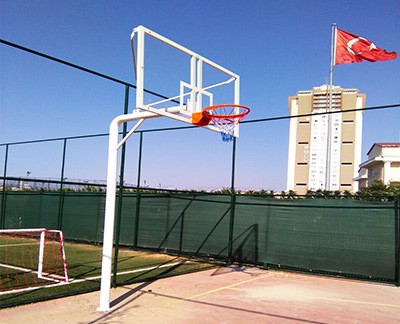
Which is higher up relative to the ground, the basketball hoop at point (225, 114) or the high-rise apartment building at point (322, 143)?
the high-rise apartment building at point (322, 143)

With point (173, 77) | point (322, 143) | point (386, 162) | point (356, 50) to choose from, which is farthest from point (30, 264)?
point (322, 143)

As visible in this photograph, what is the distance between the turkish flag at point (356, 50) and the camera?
40.5 ft

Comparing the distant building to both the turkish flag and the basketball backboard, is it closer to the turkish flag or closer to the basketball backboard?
the turkish flag

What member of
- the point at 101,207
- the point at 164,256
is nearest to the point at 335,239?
the point at 164,256

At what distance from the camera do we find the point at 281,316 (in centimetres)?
589

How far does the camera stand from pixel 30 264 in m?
9.62

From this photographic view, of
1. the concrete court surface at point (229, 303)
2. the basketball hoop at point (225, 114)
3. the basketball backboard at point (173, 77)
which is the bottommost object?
the concrete court surface at point (229, 303)

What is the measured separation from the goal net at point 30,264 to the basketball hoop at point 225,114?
12.1 ft

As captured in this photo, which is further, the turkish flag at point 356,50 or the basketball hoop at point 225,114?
the turkish flag at point 356,50

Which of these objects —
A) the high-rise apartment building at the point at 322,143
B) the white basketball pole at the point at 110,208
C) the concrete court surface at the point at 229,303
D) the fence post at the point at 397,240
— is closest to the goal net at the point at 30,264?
the concrete court surface at the point at 229,303

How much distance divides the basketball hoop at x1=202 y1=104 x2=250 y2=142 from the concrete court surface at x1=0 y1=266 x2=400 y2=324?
115 inches

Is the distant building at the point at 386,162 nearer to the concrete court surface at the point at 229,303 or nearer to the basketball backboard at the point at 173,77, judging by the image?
the concrete court surface at the point at 229,303

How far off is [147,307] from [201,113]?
121 inches

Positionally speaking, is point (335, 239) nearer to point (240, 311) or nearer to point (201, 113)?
point (240, 311)
